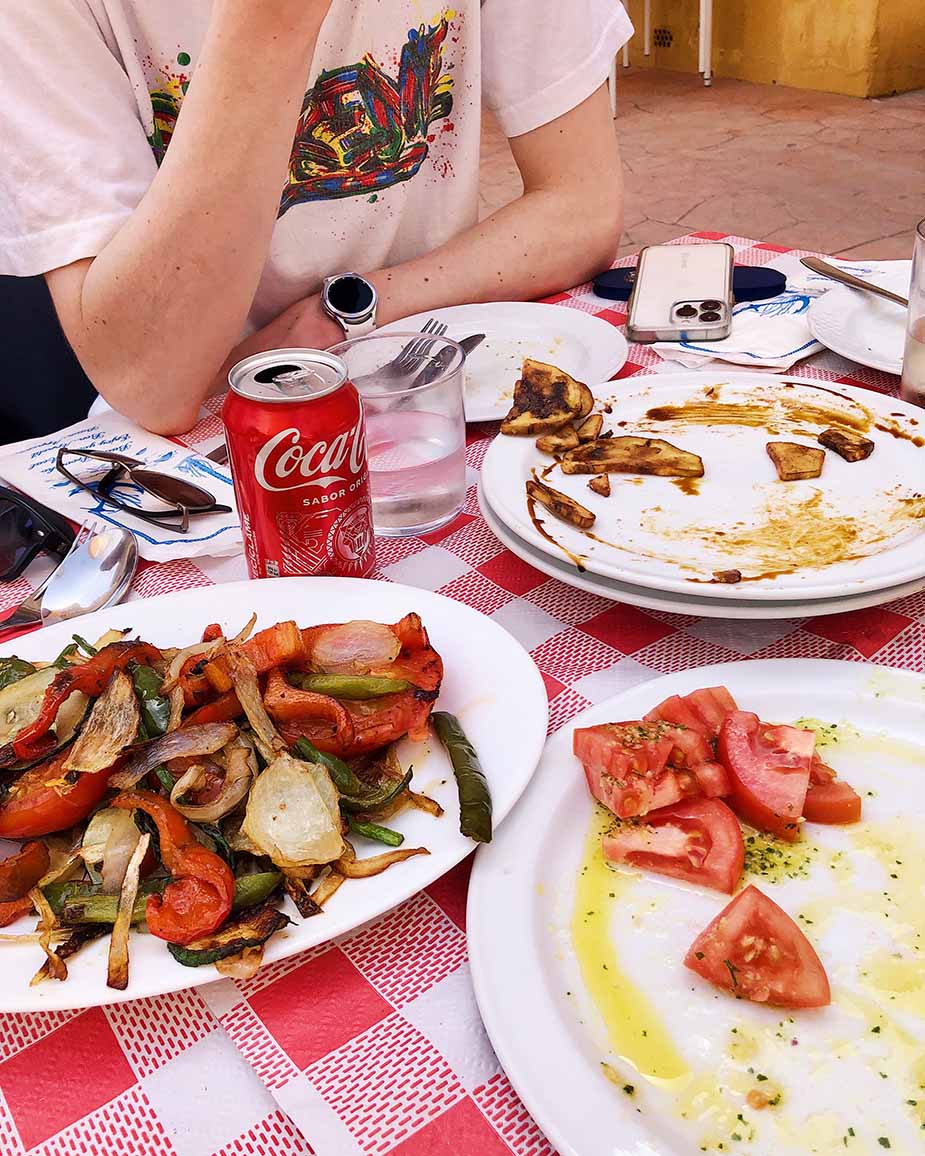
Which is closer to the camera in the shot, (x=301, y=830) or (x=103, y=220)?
(x=301, y=830)

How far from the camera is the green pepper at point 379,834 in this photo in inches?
27.9

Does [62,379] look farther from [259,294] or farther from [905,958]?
[905,958]

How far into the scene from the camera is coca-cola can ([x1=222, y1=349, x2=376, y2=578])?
88 centimetres

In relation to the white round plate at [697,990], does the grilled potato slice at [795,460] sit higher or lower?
higher

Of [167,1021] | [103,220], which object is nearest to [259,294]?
[103,220]

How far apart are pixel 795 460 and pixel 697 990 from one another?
0.65 meters

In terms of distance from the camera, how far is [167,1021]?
668 millimetres

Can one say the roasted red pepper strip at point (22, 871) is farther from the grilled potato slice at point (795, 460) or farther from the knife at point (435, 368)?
the grilled potato slice at point (795, 460)

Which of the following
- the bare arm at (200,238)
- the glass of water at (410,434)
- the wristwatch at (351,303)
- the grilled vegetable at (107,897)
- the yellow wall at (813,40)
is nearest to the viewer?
the grilled vegetable at (107,897)

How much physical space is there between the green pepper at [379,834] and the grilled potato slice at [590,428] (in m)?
0.61

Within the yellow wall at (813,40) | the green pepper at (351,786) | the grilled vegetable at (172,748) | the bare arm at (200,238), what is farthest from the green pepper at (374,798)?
the yellow wall at (813,40)

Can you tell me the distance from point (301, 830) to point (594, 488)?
1.84ft

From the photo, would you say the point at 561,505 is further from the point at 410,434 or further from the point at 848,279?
the point at 848,279

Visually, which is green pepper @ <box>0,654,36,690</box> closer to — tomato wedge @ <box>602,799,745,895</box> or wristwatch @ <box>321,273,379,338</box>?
tomato wedge @ <box>602,799,745,895</box>
